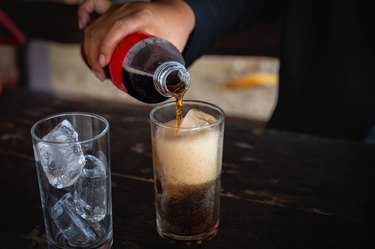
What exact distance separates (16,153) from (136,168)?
0.86 ft

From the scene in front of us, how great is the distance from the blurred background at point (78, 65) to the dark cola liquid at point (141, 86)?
23.9 inches

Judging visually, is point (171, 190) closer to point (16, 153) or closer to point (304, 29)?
point (16, 153)

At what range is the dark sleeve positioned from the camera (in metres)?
1.27

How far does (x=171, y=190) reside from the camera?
2.47 ft

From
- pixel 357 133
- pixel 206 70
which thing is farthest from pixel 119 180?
pixel 206 70

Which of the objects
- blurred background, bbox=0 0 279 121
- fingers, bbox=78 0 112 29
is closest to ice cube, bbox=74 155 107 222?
fingers, bbox=78 0 112 29

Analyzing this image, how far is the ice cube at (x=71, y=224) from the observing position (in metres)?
0.73

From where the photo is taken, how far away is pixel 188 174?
0.73m

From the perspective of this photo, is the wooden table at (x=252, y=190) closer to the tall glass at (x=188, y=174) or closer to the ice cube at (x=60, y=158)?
the tall glass at (x=188, y=174)

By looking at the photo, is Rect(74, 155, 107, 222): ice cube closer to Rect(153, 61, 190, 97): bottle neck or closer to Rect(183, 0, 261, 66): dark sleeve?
Rect(153, 61, 190, 97): bottle neck

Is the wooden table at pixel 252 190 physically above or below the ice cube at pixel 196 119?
below

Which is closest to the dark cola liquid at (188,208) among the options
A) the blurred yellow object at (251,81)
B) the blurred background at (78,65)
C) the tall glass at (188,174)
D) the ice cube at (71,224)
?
the tall glass at (188,174)

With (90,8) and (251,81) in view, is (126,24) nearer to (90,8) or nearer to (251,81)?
(90,8)

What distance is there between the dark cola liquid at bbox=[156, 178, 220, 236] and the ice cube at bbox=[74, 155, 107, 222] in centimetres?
9
